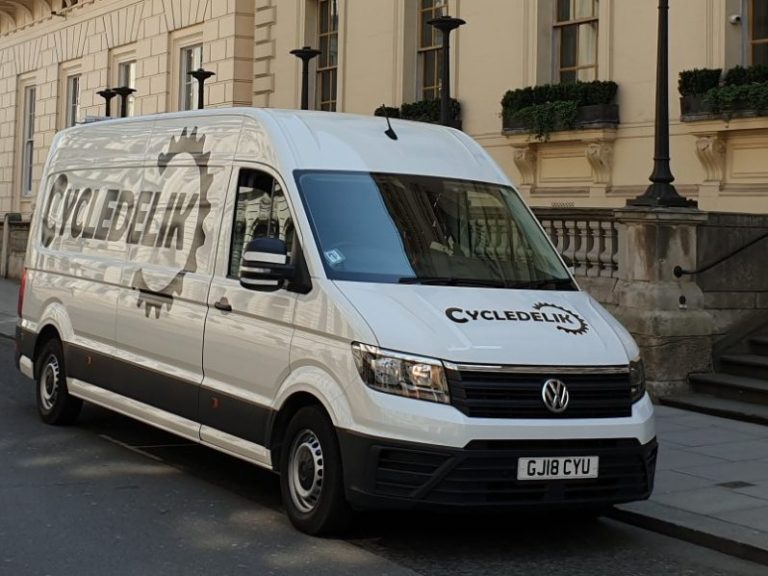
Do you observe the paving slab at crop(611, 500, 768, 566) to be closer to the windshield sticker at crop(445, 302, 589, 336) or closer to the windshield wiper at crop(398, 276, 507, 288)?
the windshield sticker at crop(445, 302, 589, 336)

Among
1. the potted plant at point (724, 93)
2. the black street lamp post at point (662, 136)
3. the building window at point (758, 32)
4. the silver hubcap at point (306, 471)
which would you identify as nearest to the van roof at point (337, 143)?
the silver hubcap at point (306, 471)

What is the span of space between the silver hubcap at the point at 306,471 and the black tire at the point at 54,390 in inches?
149

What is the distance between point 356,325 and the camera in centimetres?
634

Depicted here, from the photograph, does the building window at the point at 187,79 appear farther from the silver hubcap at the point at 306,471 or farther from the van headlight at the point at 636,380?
the van headlight at the point at 636,380

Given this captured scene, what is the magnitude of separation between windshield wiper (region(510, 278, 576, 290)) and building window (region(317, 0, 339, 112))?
1533 cm

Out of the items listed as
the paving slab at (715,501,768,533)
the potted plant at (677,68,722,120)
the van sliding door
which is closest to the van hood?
the van sliding door

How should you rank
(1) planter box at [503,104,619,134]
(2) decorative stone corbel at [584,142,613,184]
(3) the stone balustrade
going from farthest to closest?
(2) decorative stone corbel at [584,142,613,184], (1) planter box at [503,104,619,134], (3) the stone balustrade

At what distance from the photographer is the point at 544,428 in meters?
6.21

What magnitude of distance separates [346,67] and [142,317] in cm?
1378

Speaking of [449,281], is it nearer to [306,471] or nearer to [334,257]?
[334,257]

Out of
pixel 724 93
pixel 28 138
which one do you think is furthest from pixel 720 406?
pixel 28 138

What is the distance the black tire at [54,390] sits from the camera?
9.99 m

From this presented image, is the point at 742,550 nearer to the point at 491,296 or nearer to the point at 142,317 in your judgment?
the point at 491,296

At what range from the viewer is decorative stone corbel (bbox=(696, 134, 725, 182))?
561 inches
